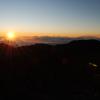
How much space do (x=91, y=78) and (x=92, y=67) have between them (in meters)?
4.11

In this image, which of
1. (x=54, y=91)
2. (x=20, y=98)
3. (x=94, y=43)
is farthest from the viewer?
(x=94, y=43)

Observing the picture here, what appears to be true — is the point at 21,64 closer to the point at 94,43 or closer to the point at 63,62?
the point at 63,62

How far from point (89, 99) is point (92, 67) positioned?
41.1ft

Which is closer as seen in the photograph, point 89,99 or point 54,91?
point 89,99

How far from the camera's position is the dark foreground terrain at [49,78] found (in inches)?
972

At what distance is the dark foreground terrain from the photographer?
24.7 m

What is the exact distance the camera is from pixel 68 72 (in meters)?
33.2

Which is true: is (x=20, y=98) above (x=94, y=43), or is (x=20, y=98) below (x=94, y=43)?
below

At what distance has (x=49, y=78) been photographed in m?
30.4

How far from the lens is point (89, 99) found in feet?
77.6

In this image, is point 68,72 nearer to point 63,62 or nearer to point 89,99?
point 63,62

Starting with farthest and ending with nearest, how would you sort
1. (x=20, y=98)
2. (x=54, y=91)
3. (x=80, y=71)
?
(x=80, y=71), (x=54, y=91), (x=20, y=98)

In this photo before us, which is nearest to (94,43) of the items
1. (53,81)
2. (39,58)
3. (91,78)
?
(39,58)

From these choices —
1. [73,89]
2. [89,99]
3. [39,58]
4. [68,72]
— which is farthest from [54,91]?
[39,58]
